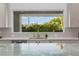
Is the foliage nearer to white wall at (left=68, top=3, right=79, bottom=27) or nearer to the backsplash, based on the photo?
the backsplash

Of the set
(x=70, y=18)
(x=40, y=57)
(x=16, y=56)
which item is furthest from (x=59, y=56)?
(x=70, y=18)

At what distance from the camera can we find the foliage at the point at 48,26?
5102 millimetres

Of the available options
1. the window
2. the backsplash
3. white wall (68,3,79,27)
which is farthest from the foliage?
white wall (68,3,79,27)

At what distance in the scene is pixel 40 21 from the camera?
5.22 m

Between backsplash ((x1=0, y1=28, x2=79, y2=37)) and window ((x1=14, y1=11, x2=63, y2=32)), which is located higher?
window ((x1=14, y1=11, x2=63, y2=32))

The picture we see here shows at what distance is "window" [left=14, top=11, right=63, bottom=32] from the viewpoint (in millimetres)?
5121

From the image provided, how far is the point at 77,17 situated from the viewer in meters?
4.62

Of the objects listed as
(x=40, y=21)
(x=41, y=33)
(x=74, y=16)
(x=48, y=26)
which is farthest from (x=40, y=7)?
(x=74, y=16)

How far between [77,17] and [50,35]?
1.02 metres

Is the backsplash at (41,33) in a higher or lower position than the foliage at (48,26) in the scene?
lower

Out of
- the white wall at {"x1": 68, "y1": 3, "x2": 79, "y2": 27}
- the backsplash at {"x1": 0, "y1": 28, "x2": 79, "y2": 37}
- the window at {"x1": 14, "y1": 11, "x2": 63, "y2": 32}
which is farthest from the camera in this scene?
the window at {"x1": 14, "y1": 11, "x2": 63, "y2": 32}

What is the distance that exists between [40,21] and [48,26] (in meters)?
0.32

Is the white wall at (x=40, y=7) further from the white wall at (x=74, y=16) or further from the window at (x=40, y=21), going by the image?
the white wall at (x=74, y=16)

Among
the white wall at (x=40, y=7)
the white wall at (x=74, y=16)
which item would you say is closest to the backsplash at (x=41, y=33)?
the white wall at (x=40, y=7)
